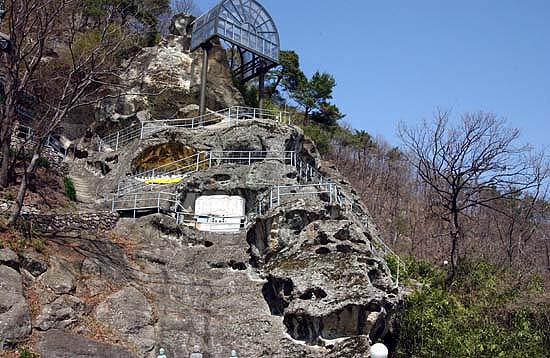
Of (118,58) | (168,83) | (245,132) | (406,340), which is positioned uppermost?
(118,58)

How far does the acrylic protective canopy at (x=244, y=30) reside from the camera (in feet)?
107

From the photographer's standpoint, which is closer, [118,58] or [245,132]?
[245,132]

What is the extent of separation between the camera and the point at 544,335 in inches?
781

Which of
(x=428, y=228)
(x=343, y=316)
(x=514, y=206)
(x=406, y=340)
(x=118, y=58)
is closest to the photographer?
(x=343, y=316)

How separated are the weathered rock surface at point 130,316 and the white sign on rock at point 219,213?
680 cm

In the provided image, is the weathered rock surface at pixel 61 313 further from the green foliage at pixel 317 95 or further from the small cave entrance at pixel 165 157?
the green foliage at pixel 317 95

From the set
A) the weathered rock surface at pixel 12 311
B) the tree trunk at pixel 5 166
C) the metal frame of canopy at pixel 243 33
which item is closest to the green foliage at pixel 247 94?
the metal frame of canopy at pixel 243 33

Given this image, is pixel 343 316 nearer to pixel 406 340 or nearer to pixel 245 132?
pixel 406 340

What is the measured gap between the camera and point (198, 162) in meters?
26.4

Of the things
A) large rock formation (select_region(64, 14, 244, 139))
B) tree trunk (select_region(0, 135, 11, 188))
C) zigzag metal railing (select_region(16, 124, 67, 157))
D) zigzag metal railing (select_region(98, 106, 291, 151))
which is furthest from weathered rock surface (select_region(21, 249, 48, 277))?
large rock formation (select_region(64, 14, 244, 139))

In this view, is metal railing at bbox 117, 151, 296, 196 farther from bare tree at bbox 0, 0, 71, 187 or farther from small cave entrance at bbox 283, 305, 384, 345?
small cave entrance at bbox 283, 305, 384, 345

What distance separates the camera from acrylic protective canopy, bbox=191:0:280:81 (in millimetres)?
32531

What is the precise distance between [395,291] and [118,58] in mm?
25604

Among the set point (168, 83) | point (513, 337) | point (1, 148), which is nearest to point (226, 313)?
point (513, 337)
